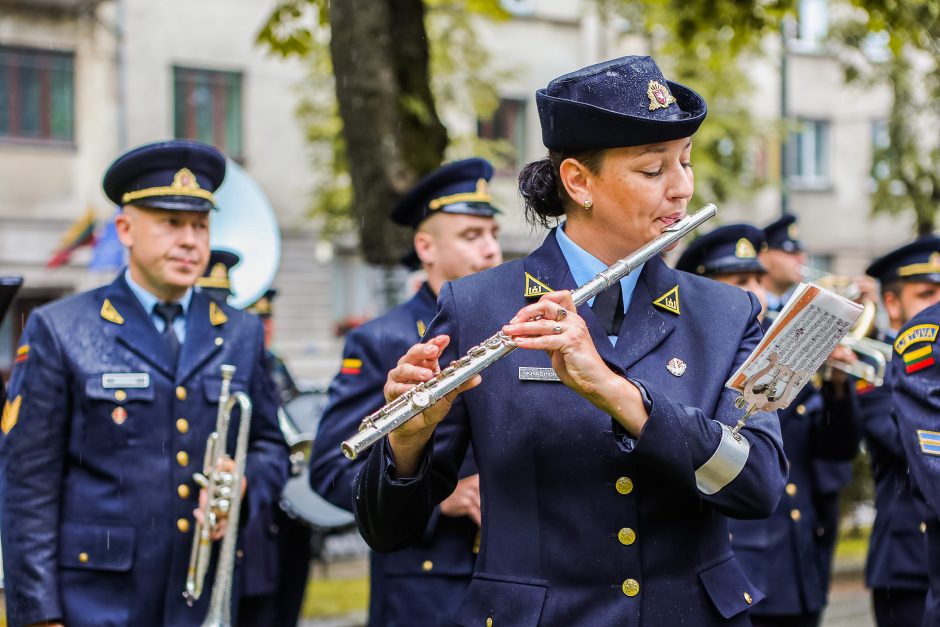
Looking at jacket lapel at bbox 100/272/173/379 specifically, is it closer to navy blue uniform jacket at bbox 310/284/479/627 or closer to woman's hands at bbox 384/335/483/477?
navy blue uniform jacket at bbox 310/284/479/627

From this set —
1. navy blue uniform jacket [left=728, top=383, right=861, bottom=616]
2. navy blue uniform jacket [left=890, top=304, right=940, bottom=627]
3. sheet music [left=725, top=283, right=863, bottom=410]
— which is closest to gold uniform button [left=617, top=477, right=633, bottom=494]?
sheet music [left=725, top=283, right=863, bottom=410]

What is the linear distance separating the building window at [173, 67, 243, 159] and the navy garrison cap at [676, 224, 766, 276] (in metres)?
17.1

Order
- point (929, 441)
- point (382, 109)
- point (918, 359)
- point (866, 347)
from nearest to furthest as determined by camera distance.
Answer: point (929, 441) < point (918, 359) < point (866, 347) < point (382, 109)

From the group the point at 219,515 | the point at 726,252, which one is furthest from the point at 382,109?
the point at 219,515

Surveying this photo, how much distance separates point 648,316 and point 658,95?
1.71 feet

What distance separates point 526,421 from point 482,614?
471mm

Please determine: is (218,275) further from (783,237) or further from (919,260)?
(919,260)

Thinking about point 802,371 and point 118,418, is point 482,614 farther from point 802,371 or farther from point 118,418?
point 118,418

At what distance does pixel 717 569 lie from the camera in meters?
3.04

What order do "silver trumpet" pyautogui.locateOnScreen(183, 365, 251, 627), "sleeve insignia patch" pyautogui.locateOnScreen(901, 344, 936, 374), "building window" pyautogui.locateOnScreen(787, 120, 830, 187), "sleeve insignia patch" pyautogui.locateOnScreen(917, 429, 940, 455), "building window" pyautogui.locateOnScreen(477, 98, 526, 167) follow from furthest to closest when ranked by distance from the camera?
1. "building window" pyautogui.locateOnScreen(787, 120, 830, 187)
2. "building window" pyautogui.locateOnScreen(477, 98, 526, 167)
3. "silver trumpet" pyautogui.locateOnScreen(183, 365, 251, 627)
4. "sleeve insignia patch" pyautogui.locateOnScreen(901, 344, 936, 374)
5. "sleeve insignia patch" pyautogui.locateOnScreen(917, 429, 940, 455)

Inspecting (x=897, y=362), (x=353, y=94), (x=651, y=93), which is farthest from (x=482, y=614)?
(x=353, y=94)

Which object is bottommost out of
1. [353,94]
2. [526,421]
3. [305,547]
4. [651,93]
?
[305,547]

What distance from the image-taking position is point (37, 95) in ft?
69.5

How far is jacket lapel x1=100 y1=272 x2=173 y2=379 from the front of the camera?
15.2ft
